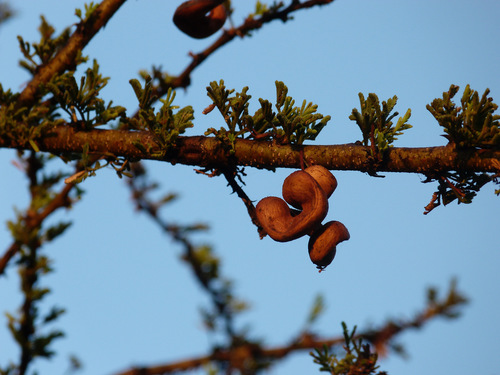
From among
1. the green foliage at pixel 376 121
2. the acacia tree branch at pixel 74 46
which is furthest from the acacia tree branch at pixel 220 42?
the green foliage at pixel 376 121

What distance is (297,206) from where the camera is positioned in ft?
8.49

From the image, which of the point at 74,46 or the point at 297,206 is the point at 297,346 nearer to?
the point at 297,206

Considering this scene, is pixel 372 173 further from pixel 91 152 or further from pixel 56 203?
pixel 56 203

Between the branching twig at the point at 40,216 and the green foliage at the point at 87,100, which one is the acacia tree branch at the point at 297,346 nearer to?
the branching twig at the point at 40,216

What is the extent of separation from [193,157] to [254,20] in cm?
176

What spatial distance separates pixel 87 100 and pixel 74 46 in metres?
0.61

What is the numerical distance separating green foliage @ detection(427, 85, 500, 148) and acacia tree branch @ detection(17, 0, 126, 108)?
211 cm

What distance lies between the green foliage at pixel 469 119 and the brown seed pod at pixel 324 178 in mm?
543

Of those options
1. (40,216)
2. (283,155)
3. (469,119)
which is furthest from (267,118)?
(40,216)

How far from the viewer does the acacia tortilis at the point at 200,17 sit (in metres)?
3.31

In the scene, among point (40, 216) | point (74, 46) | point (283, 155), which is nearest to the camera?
point (283, 155)

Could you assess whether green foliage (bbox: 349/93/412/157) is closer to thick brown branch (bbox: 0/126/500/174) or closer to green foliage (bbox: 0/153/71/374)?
thick brown branch (bbox: 0/126/500/174)

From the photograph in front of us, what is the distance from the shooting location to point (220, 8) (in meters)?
3.62

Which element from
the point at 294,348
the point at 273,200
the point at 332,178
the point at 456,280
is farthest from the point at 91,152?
the point at 456,280
